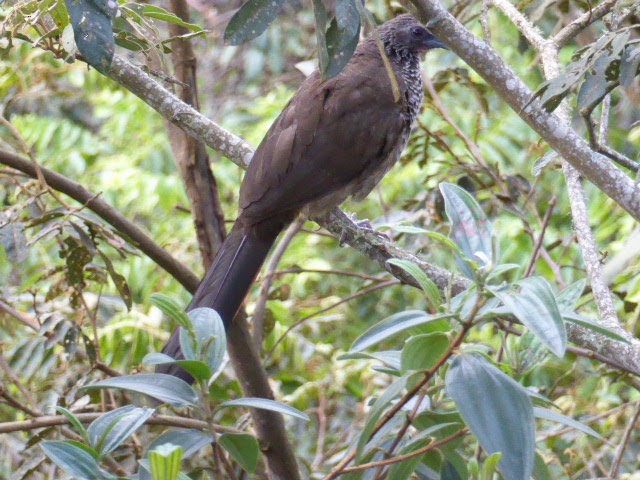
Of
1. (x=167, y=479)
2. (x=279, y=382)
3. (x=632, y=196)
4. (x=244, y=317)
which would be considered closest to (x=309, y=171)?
(x=244, y=317)

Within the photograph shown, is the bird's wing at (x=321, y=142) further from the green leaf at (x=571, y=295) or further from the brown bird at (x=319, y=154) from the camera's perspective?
the green leaf at (x=571, y=295)

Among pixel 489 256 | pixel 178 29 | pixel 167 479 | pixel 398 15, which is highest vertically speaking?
pixel 398 15

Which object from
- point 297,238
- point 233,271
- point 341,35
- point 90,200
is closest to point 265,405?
point 341,35

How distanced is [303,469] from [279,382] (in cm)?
89

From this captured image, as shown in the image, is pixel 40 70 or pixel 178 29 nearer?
pixel 178 29

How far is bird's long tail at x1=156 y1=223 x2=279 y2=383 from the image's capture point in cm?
233

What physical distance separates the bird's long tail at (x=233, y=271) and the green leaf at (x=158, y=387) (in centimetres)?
95

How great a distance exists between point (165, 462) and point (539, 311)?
519mm

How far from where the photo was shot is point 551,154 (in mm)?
2068

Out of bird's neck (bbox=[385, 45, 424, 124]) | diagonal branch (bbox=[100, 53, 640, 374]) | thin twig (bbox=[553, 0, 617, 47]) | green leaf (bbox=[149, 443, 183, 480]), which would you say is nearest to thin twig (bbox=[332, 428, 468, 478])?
diagonal branch (bbox=[100, 53, 640, 374])

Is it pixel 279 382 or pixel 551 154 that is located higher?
pixel 551 154

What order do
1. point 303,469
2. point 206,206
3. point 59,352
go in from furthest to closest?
point 59,352 < point 206,206 < point 303,469

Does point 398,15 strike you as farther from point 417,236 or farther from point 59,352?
point 59,352

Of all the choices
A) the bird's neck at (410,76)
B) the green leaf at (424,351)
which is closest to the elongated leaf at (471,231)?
the green leaf at (424,351)
